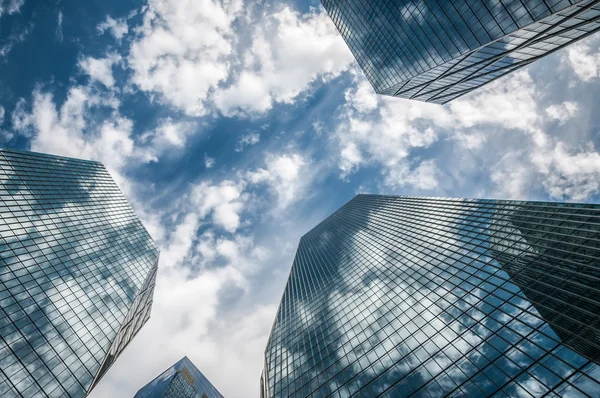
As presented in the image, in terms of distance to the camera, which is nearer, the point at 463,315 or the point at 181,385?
the point at 463,315

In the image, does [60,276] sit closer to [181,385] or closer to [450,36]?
[450,36]

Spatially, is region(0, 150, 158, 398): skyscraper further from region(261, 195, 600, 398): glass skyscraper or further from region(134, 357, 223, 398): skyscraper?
region(134, 357, 223, 398): skyscraper

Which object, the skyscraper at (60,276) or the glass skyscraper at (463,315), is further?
the skyscraper at (60,276)

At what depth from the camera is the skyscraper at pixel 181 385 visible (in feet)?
326

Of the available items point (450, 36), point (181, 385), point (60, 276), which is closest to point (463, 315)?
point (450, 36)

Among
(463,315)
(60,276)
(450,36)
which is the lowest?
(463,315)

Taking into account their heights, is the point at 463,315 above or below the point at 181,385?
above

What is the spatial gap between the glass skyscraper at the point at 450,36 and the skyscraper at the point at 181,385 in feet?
394

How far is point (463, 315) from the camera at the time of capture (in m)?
29.2

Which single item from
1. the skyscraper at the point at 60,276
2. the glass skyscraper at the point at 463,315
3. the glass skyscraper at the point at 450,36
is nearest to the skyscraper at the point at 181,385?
the skyscraper at the point at 60,276

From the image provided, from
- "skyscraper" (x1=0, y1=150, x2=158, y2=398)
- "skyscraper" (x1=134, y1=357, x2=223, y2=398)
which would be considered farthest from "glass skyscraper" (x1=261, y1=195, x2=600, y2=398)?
"skyscraper" (x1=134, y1=357, x2=223, y2=398)

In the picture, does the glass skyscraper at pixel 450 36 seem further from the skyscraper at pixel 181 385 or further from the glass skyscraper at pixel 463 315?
the skyscraper at pixel 181 385

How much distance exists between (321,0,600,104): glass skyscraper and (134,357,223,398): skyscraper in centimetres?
12022

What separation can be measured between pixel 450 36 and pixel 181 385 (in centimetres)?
13375
